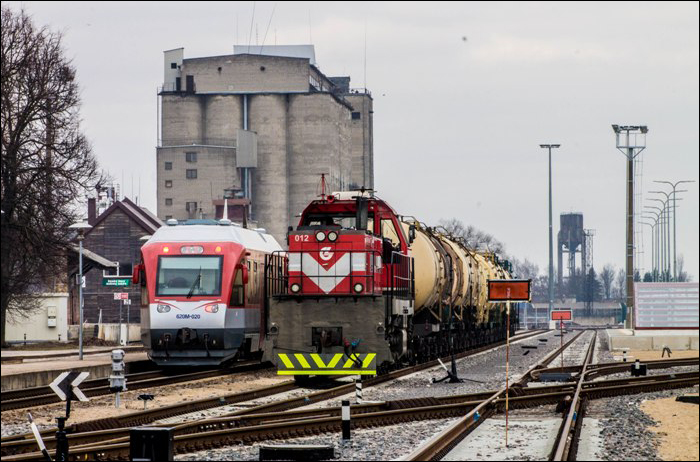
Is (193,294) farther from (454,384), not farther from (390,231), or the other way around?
(454,384)

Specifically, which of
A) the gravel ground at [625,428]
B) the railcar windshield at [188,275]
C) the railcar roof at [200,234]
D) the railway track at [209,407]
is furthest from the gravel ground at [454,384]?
the railcar roof at [200,234]

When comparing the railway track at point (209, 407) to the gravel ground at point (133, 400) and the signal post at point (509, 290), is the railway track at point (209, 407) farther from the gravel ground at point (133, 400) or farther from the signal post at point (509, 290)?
the signal post at point (509, 290)

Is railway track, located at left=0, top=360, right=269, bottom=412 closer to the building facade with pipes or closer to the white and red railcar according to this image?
the white and red railcar

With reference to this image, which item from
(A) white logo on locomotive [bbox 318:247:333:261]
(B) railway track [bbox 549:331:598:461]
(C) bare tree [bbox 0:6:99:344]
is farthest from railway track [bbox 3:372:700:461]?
(C) bare tree [bbox 0:6:99:344]

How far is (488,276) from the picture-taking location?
1932 inches

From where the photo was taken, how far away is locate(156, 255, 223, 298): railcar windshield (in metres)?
29.3

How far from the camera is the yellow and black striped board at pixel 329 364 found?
2386 cm

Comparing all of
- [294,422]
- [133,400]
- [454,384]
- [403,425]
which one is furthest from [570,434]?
[454,384]

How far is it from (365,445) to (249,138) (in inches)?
4087

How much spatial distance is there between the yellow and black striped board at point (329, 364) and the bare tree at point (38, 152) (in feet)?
71.5

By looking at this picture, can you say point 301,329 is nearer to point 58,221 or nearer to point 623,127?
point 58,221

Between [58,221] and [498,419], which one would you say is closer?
[498,419]

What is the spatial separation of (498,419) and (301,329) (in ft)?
20.0

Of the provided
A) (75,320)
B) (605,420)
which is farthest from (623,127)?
(605,420)
